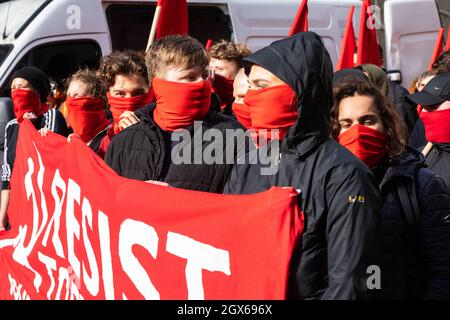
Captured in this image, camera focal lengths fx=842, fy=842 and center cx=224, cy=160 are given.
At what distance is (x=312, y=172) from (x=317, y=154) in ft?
0.23

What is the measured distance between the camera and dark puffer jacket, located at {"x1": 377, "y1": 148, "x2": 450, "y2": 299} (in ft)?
9.92

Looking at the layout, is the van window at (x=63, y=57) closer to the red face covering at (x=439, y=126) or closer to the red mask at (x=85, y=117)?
the red mask at (x=85, y=117)

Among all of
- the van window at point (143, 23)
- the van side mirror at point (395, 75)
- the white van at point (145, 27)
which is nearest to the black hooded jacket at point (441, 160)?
the white van at point (145, 27)

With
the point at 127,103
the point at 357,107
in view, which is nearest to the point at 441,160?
the point at 357,107

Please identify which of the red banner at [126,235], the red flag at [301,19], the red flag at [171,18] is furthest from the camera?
the red flag at [301,19]

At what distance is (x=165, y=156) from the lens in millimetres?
3754

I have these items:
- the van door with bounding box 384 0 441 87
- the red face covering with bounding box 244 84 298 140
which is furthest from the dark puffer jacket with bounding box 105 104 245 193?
the van door with bounding box 384 0 441 87

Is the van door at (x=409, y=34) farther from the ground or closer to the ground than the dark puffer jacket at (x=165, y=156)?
closer to the ground

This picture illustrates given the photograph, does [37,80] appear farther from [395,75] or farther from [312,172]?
[395,75]

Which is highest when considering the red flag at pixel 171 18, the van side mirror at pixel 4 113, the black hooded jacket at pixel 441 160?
the red flag at pixel 171 18

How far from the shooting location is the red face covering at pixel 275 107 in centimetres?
285

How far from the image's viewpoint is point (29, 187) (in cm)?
494
